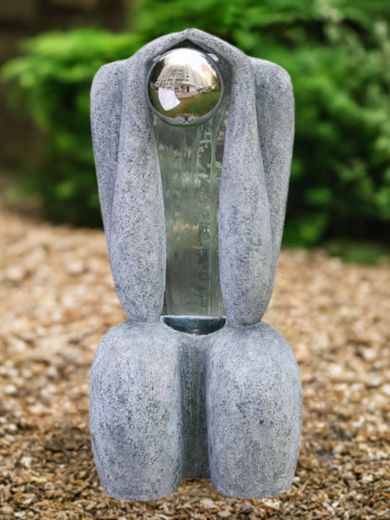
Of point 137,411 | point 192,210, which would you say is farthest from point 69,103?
point 137,411

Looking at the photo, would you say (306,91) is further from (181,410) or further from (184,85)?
(181,410)

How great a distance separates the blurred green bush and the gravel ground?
58 centimetres

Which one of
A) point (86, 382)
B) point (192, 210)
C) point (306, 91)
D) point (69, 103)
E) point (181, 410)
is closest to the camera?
point (181, 410)

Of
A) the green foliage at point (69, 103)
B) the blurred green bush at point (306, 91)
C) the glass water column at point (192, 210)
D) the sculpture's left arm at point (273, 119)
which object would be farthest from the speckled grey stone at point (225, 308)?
the green foliage at point (69, 103)

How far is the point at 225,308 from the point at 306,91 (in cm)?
415

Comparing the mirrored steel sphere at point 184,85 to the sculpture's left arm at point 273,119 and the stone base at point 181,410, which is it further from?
the stone base at point 181,410

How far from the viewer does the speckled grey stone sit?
9.58 feet

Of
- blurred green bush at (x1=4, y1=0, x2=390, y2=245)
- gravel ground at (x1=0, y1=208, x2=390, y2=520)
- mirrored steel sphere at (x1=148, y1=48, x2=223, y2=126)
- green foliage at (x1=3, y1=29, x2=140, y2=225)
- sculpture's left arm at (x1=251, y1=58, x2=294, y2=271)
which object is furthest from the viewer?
green foliage at (x1=3, y1=29, x2=140, y2=225)

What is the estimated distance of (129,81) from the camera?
116 inches

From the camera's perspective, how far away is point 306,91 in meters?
6.82

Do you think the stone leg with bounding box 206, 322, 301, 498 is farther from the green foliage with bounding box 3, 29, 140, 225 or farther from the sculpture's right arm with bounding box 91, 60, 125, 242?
the green foliage with bounding box 3, 29, 140, 225

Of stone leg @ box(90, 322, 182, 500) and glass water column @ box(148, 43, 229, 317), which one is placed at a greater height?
glass water column @ box(148, 43, 229, 317)

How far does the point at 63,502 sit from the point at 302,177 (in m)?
4.65

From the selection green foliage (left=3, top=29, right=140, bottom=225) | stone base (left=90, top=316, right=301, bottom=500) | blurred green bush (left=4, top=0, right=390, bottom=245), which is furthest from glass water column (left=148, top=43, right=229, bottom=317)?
green foliage (left=3, top=29, right=140, bottom=225)
